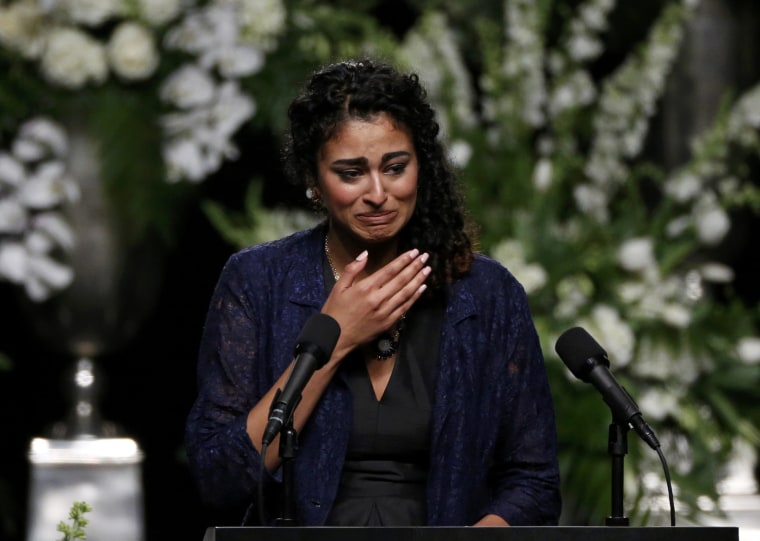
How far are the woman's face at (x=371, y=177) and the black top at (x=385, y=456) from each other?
253mm

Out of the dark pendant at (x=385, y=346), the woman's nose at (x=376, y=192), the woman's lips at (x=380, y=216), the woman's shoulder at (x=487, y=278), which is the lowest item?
the dark pendant at (x=385, y=346)

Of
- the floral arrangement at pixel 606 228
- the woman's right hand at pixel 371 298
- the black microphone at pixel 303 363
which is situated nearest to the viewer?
the black microphone at pixel 303 363

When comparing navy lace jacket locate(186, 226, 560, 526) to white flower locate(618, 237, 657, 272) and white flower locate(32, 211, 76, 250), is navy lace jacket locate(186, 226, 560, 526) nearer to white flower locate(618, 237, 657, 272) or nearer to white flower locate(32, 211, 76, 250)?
white flower locate(618, 237, 657, 272)

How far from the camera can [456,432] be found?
9.32 ft

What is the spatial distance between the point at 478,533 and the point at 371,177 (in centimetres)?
77

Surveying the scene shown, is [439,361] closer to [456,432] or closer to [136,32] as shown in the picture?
[456,432]

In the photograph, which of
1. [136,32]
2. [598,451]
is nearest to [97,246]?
[136,32]

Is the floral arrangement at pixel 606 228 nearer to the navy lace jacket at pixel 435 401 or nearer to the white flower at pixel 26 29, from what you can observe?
the white flower at pixel 26 29

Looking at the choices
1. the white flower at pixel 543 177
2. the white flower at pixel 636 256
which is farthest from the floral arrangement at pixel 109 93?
the white flower at pixel 636 256

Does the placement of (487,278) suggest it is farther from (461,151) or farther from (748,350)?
(748,350)

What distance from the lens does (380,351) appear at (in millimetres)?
2920

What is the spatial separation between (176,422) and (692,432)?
1.61 m

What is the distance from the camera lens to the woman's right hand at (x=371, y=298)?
2.76 metres

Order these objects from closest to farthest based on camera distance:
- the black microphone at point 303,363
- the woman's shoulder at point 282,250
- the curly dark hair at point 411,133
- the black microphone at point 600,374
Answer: the black microphone at point 303,363 < the black microphone at point 600,374 < the curly dark hair at point 411,133 < the woman's shoulder at point 282,250
